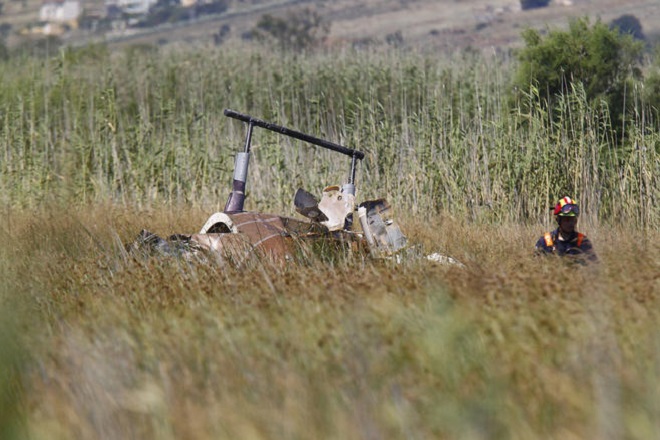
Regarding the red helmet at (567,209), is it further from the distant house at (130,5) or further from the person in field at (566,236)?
the distant house at (130,5)

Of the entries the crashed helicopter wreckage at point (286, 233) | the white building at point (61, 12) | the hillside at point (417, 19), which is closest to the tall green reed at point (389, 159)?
the crashed helicopter wreckage at point (286, 233)

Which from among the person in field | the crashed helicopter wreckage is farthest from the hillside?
the crashed helicopter wreckage

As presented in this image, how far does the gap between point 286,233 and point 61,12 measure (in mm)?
164980

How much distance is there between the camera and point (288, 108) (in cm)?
1925

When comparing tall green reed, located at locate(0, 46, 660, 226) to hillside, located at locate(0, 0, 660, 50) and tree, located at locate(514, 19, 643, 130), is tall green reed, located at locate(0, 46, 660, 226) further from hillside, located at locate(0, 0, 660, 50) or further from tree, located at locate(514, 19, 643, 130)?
hillside, located at locate(0, 0, 660, 50)

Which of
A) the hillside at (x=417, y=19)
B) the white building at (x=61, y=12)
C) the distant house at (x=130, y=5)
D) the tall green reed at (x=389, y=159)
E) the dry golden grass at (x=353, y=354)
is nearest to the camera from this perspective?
the dry golden grass at (x=353, y=354)

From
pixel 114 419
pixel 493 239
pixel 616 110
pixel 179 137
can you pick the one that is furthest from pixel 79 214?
pixel 114 419

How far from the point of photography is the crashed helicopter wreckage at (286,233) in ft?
24.3

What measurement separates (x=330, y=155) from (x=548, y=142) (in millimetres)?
2693

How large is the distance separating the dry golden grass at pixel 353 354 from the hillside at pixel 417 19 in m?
94.0

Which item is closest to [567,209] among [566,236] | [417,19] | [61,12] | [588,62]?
[566,236]

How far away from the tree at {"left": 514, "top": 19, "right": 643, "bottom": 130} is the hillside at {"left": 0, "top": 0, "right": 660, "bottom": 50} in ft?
273

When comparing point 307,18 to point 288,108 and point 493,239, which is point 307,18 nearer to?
point 288,108

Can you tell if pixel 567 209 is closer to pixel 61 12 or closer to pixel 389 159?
pixel 389 159
